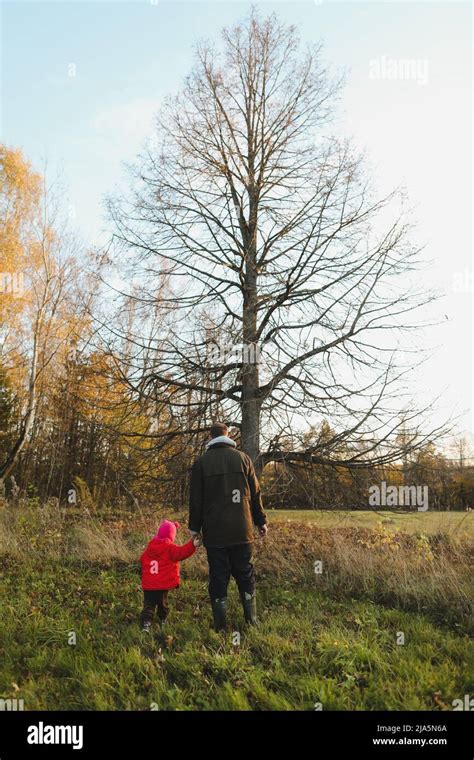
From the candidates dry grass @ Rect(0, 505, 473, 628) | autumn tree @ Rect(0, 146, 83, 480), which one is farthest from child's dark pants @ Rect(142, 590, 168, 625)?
autumn tree @ Rect(0, 146, 83, 480)

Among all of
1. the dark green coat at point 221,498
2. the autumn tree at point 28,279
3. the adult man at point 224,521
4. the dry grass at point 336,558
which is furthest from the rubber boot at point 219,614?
the autumn tree at point 28,279

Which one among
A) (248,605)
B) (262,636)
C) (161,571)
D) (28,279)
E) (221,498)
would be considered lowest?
(262,636)

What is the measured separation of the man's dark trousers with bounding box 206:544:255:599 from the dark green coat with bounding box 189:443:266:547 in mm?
91

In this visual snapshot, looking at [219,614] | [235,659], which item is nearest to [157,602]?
[219,614]

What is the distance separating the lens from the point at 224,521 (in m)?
4.79

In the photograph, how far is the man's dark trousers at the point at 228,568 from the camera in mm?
4719

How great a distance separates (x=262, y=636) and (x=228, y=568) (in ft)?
2.33

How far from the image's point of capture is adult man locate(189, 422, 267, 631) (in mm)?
4738

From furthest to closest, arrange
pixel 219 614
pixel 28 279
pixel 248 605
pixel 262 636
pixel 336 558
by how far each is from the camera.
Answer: pixel 28 279 < pixel 336 558 < pixel 248 605 < pixel 219 614 < pixel 262 636

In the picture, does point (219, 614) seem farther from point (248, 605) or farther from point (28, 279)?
point (28, 279)

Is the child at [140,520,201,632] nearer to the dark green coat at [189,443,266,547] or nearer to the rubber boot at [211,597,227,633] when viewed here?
the dark green coat at [189,443,266,547]
